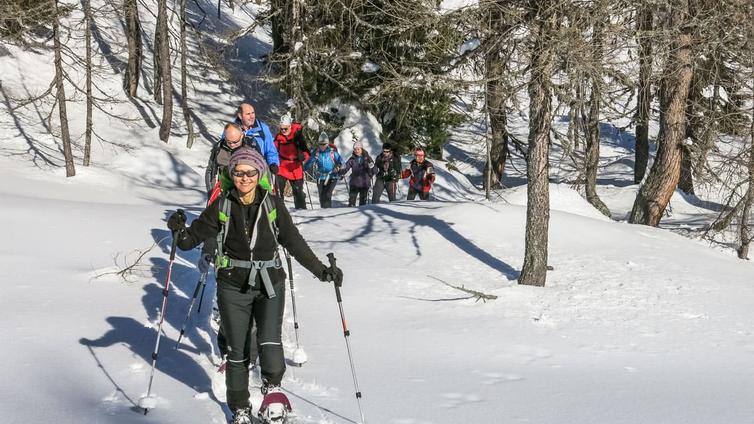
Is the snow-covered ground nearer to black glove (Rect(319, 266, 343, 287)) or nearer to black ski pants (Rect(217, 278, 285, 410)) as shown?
black ski pants (Rect(217, 278, 285, 410))

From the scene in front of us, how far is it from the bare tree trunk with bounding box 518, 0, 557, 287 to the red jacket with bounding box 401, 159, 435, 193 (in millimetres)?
6530

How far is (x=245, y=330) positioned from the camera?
4.70 metres

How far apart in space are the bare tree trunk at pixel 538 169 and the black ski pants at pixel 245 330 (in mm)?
5681

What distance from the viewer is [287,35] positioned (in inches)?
842

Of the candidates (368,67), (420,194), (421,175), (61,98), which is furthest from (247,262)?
(368,67)

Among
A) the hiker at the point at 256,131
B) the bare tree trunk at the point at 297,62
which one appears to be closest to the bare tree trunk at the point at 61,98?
the bare tree trunk at the point at 297,62

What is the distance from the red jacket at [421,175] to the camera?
16.5 m

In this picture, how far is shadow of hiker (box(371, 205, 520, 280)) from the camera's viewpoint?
10.9 metres

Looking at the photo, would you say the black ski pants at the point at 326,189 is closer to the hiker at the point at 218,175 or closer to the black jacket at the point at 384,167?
the black jacket at the point at 384,167

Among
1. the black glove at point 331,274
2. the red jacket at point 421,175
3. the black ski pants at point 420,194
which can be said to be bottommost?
the black glove at point 331,274

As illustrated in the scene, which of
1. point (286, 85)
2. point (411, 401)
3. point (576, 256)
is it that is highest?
point (286, 85)

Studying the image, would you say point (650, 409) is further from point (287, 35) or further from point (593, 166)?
Result: point (287, 35)

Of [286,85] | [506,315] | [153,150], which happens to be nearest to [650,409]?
[506,315]

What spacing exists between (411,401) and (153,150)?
752 inches
